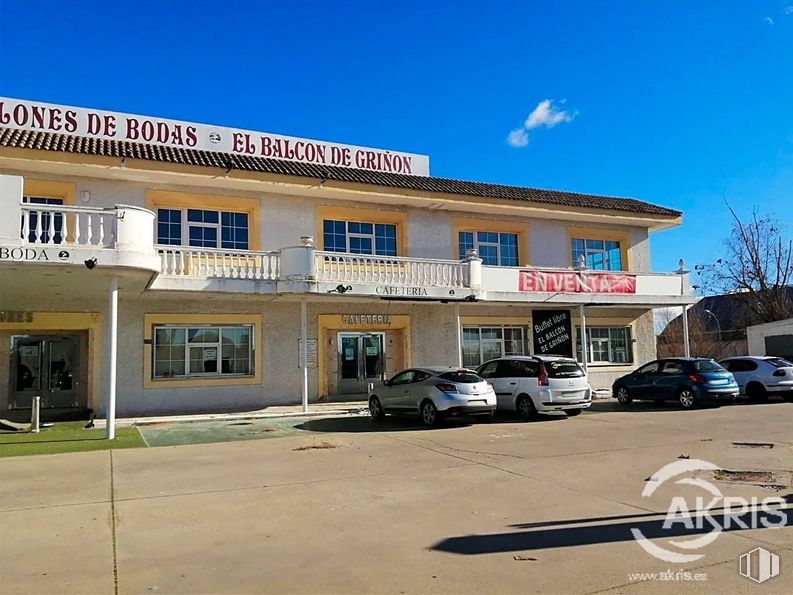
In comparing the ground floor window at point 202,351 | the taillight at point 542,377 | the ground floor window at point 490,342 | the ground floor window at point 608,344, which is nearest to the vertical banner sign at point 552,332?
the ground floor window at point 490,342

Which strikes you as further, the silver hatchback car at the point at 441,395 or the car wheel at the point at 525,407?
the car wheel at the point at 525,407

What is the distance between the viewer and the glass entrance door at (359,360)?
2039 cm

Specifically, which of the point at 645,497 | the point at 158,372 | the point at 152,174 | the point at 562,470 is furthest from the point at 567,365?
the point at 152,174

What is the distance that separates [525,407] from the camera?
623 inches

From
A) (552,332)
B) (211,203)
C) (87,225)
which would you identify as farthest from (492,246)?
(87,225)

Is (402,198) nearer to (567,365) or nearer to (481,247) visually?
(481,247)

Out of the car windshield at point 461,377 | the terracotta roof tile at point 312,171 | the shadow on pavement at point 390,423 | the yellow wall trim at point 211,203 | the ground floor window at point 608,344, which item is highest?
the terracotta roof tile at point 312,171

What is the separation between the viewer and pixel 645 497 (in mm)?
7262

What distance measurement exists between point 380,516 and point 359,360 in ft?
46.2

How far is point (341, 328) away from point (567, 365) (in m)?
7.40

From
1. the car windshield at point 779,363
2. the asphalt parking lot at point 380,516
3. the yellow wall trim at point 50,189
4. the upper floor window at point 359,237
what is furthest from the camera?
the upper floor window at point 359,237

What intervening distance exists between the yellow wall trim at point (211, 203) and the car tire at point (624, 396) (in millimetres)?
12033

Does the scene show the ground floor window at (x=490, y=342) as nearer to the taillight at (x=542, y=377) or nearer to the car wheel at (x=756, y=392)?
the taillight at (x=542, y=377)

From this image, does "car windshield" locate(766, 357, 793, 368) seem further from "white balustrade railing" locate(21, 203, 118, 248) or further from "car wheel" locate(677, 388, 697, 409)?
"white balustrade railing" locate(21, 203, 118, 248)
